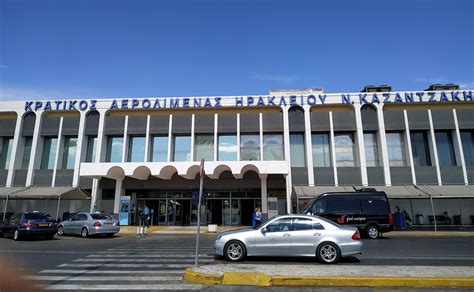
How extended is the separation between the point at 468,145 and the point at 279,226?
25.2 m

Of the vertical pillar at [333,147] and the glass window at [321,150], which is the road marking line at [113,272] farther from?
the glass window at [321,150]

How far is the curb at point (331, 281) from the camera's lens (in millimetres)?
6973

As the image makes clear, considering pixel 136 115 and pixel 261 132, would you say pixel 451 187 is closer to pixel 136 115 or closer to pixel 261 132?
pixel 261 132

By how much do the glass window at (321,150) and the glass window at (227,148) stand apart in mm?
7044

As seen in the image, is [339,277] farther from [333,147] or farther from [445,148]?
[445,148]

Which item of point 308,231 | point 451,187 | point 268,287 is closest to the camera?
point 268,287

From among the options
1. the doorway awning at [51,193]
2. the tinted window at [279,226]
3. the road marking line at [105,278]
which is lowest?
the road marking line at [105,278]

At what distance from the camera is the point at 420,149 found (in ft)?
90.4

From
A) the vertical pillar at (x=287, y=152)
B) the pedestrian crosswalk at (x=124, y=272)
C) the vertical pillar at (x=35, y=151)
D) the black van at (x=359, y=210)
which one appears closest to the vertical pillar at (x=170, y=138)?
the vertical pillar at (x=287, y=152)

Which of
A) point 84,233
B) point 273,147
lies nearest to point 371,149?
point 273,147

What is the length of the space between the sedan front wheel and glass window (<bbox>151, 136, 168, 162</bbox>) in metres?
19.5

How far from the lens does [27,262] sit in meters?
10.4

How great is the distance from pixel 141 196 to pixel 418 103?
25.9m

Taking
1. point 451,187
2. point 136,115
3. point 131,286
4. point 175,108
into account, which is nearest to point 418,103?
point 451,187
